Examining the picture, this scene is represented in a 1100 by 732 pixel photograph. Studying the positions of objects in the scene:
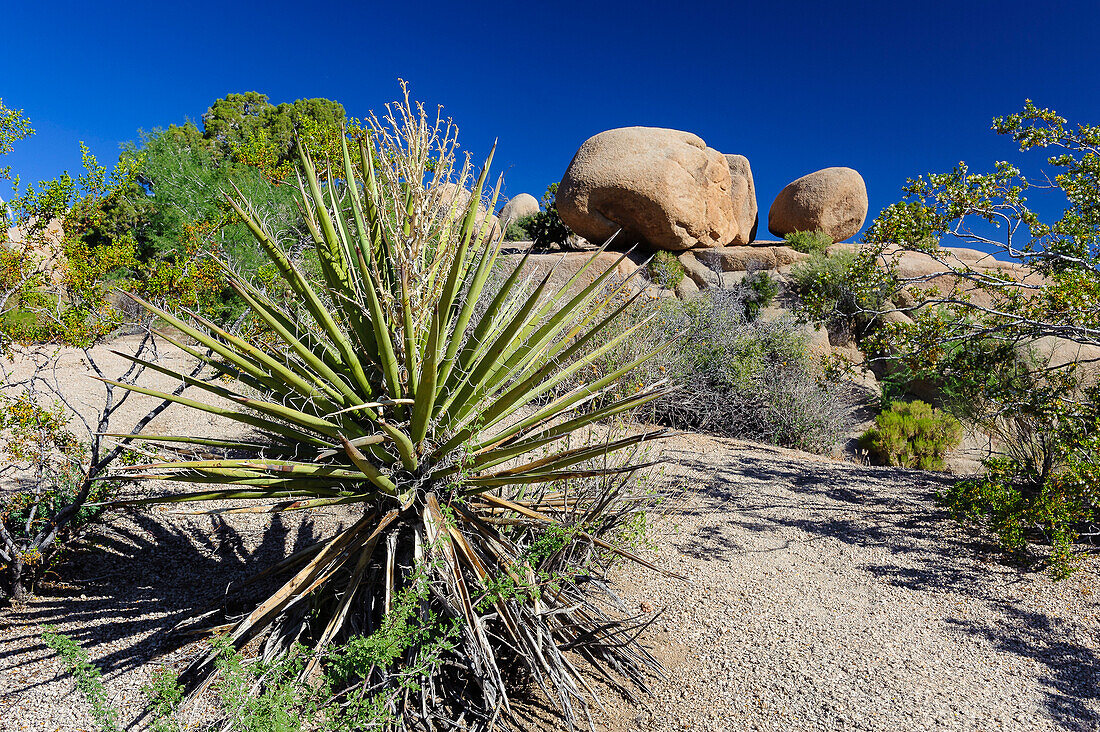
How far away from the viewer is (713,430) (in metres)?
8.76

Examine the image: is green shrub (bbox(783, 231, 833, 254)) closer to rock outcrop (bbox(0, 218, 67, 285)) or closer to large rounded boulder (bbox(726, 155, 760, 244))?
large rounded boulder (bbox(726, 155, 760, 244))

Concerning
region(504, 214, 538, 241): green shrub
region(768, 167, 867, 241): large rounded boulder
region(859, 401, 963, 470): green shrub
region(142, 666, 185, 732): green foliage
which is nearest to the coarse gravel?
region(142, 666, 185, 732): green foliage

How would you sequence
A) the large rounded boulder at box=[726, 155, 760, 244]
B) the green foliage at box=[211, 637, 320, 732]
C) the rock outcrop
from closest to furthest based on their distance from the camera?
1. the green foliage at box=[211, 637, 320, 732]
2. the rock outcrop
3. the large rounded boulder at box=[726, 155, 760, 244]

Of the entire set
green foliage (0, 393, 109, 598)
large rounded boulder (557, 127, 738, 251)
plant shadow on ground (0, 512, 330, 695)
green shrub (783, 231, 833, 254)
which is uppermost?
large rounded boulder (557, 127, 738, 251)

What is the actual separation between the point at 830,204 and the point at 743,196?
3244 mm

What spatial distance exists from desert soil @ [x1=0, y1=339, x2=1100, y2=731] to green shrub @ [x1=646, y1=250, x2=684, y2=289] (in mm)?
12578

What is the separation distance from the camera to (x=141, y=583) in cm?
354

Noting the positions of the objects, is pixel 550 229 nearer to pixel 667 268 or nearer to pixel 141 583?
pixel 667 268

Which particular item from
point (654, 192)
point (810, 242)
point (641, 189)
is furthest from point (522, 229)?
point (810, 242)

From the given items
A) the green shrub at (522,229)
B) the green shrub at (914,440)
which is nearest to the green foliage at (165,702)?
the green shrub at (914,440)

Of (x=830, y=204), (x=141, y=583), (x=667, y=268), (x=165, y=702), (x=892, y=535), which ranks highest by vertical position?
(x=830, y=204)

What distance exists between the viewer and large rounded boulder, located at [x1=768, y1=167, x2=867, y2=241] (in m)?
22.3

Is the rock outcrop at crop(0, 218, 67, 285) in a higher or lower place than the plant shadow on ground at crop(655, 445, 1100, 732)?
higher

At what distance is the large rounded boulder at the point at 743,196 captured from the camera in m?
22.2
